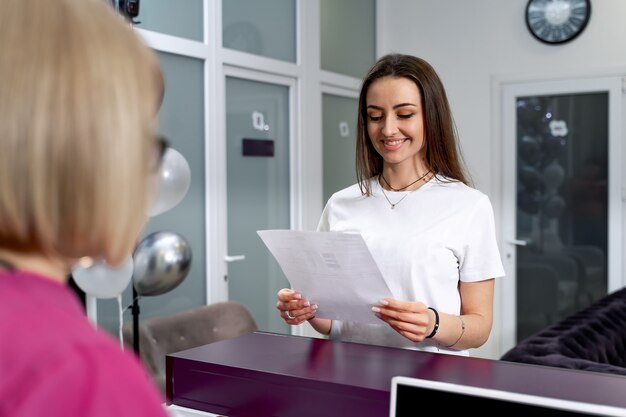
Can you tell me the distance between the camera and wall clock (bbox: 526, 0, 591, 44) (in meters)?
4.68

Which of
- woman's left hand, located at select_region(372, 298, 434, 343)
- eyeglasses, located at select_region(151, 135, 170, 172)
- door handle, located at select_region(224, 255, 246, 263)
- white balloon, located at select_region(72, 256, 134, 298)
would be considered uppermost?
eyeglasses, located at select_region(151, 135, 170, 172)

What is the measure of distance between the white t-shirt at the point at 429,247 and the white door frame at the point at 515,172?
11.4ft

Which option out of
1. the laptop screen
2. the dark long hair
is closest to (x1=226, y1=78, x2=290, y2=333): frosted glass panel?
the dark long hair

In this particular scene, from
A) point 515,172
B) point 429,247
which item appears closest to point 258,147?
point 515,172

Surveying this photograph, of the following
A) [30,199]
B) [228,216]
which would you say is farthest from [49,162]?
[228,216]

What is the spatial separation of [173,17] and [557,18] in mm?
2675

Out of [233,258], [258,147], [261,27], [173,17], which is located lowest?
[233,258]

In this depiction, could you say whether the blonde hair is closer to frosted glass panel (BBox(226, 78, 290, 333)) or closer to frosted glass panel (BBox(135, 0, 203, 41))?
frosted glass panel (BBox(135, 0, 203, 41))

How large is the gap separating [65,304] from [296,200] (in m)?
4.04

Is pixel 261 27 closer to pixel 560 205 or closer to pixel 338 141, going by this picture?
pixel 338 141

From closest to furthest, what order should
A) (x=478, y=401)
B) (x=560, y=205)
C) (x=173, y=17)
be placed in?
(x=478, y=401) < (x=173, y=17) < (x=560, y=205)

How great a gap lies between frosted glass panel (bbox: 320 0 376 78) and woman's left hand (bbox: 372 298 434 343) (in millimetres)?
3613

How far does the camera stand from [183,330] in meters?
3.09

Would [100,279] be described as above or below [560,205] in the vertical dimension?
below
